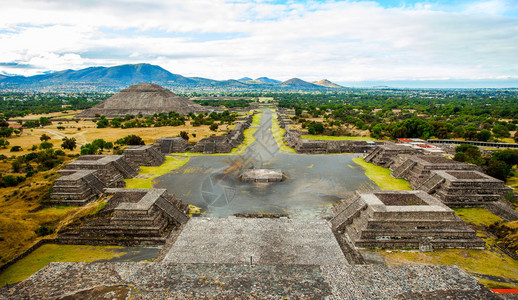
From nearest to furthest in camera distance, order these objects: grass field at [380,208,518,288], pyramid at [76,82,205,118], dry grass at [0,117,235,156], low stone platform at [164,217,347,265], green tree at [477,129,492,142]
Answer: grass field at [380,208,518,288]
low stone platform at [164,217,347,265]
green tree at [477,129,492,142]
dry grass at [0,117,235,156]
pyramid at [76,82,205,118]

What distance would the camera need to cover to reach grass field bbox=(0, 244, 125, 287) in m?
14.7

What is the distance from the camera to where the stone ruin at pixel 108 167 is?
2627cm

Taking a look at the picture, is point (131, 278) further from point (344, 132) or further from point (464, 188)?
point (344, 132)

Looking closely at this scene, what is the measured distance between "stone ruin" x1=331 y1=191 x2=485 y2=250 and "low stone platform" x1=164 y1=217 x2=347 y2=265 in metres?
2.26

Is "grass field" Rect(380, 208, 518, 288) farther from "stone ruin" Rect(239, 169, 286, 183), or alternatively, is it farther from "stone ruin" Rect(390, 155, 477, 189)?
"stone ruin" Rect(239, 169, 286, 183)

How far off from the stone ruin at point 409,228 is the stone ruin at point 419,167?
9.36 metres

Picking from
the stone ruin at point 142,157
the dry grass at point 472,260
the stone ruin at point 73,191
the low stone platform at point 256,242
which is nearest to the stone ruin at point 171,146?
the stone ruin at point 142,157

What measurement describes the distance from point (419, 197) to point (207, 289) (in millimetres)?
16557

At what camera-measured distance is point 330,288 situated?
11539 mm

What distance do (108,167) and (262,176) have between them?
1616cm

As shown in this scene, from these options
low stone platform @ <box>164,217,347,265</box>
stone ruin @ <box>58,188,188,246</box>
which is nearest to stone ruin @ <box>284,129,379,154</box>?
low stone platform @ <box>164,217,347,265</box>

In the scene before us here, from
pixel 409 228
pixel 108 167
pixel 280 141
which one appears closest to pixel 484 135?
pixel 280 141

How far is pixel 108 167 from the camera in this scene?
89.6 feet

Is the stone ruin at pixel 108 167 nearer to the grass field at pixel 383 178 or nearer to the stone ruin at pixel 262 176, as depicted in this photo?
the stone ruin at pixel 262 176
